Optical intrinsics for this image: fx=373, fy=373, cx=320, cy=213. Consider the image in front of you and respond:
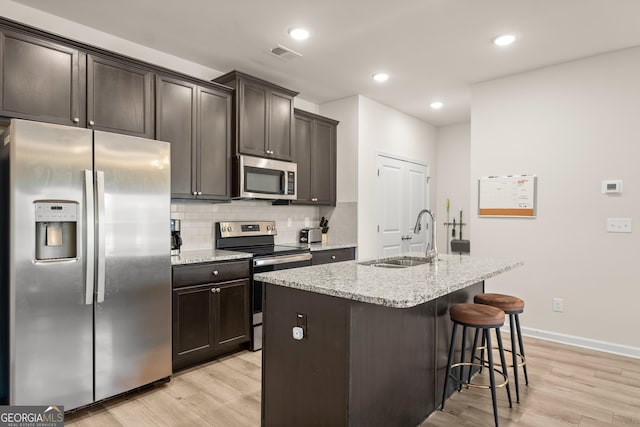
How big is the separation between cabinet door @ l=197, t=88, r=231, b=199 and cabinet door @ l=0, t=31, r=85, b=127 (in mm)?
979

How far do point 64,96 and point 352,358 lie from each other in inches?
101

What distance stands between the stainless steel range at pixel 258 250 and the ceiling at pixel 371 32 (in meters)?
1.66

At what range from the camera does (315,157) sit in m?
4.65

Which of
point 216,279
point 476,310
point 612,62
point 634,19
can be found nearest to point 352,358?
point 476,310

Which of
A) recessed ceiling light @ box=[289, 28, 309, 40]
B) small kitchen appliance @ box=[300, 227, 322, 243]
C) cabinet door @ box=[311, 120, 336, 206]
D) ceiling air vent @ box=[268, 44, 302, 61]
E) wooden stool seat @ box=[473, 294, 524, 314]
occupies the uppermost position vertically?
recessed ceiling light @ box=[289, 28, 309, 40]

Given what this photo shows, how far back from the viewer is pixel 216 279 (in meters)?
3.13

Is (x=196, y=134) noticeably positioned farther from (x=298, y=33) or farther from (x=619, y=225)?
(x=619, y=225)

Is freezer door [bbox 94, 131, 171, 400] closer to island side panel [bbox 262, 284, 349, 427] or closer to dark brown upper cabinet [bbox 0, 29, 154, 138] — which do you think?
dark brown upper cabinet [bbox 0, 29, 154, 138]

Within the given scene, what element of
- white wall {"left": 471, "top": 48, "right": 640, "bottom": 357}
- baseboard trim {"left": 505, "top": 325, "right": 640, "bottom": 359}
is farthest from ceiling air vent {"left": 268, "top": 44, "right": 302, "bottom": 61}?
baseboard trim {"left": 505, "top": 325, "right": 640, "bottom": 359}

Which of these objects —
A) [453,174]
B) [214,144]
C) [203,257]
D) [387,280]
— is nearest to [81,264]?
[203,257]

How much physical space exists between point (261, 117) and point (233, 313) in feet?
6.41

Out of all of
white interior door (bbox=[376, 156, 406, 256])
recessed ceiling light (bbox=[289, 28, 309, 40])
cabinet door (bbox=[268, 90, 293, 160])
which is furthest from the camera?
white interior door (bbox=[376, 156, 406, 256])

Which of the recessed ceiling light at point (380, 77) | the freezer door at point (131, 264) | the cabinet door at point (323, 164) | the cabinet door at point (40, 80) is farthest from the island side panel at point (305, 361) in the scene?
the recessed ceiling light at point (380, 77)

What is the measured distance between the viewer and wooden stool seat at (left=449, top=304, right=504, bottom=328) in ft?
7.16
